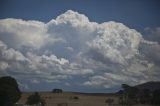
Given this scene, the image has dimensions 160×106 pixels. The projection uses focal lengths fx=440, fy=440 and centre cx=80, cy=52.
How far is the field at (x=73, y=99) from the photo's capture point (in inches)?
871

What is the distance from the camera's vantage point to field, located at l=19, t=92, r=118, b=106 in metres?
22.1

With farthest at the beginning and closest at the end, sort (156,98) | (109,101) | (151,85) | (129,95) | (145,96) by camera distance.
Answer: (129,95) → (109,101) → (145,96) → (156,98) → (151,85)

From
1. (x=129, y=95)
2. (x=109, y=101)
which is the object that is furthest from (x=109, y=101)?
(x=129, y=95)

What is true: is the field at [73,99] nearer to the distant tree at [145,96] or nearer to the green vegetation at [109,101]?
the green vegetation at [109,101]

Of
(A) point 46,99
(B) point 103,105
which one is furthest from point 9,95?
(B) point 103,105

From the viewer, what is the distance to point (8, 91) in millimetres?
20203

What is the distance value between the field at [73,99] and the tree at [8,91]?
1.23 meters

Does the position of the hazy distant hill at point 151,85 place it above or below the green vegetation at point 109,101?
above

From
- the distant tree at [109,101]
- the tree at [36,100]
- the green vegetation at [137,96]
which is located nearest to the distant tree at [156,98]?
the green vegetation at [137,96]

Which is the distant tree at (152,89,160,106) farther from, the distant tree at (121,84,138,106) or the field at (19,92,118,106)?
the field at (19,92,118,106)

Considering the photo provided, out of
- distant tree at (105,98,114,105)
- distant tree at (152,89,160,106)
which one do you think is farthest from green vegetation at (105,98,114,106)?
distant tree at (152,89,160,106)

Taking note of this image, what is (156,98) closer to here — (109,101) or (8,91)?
(109,101)

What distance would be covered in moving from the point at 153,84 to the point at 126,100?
375cm

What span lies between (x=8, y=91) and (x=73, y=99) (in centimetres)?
473
